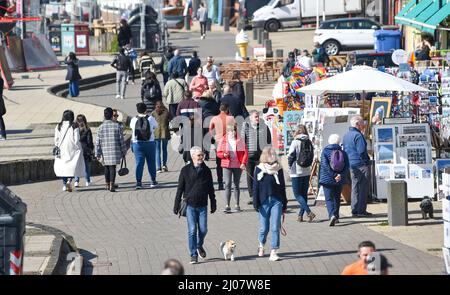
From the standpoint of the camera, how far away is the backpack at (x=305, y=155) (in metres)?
19.0

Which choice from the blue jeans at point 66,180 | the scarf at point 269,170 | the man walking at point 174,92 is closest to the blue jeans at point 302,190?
the scarf at point 269,170

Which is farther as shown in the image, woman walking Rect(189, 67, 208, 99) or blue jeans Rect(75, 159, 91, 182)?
woman walking Rect(189, 67, 208, 99)

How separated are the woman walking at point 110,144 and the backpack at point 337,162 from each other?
14.2 ft

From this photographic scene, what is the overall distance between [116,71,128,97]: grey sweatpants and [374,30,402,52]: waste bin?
32.1 ft

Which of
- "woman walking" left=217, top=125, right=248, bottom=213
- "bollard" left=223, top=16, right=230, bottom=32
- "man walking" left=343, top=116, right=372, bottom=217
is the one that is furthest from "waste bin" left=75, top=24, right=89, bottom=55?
"man walking" left=343, top=116, right=372, bottom=217

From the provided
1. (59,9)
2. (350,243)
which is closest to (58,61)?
(59,9)

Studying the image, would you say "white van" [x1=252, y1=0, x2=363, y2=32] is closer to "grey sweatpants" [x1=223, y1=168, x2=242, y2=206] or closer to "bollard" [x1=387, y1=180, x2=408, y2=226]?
"grey sweatpants" [x1=223, y1=168, x2=242, y2=206]

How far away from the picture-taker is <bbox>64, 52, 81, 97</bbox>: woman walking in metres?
36.9

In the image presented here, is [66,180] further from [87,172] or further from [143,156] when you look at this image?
[143,156]

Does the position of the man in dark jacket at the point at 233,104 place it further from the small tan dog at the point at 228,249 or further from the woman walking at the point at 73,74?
the woman walking at the point at 73,74

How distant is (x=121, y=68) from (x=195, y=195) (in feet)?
66.7

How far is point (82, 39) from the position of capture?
5241 cm

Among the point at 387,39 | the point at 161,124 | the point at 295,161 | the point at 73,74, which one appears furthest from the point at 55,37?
the point at 295,161

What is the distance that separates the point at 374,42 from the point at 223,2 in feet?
82.1
